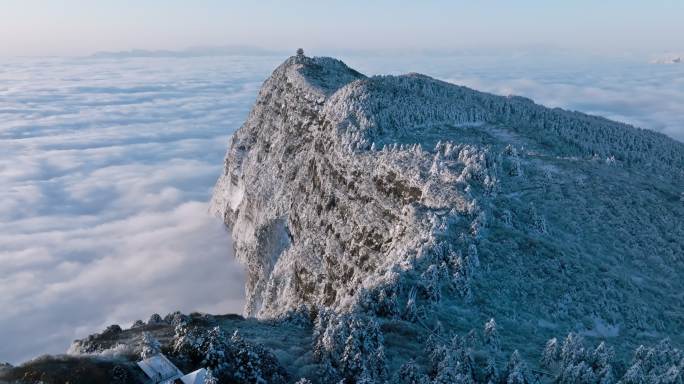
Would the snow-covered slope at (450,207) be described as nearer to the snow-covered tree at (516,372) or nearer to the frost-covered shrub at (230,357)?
the snow-covered tree at (516,372)

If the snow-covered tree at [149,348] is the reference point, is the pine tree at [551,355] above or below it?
below

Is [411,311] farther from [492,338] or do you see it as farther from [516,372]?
[516,372]

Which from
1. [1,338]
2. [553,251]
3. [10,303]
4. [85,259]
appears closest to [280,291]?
[553,251]

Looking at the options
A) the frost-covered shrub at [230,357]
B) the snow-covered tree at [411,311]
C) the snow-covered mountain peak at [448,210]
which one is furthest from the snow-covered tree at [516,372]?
the frost-covered shrub at [230,357]

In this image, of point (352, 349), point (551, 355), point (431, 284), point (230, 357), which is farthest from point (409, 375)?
point (431, 284)

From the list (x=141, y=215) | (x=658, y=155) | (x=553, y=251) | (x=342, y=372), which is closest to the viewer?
(x=342, y=372)

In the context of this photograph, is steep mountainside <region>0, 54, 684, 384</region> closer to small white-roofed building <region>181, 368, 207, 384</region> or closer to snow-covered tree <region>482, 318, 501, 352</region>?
snow-covered tree <region>482, 318, 501, 352</region>

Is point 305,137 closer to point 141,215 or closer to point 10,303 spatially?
point 10,303

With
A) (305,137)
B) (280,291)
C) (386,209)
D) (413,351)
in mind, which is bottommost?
(280,291)

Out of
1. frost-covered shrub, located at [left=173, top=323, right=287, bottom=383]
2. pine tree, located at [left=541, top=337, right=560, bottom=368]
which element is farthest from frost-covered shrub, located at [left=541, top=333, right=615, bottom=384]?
frost-covered shrub, located at [left=173, top=323, right=287, bottom=383]

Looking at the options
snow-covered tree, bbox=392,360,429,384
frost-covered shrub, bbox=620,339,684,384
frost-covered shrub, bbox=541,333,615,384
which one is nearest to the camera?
snow-covered tree, bbox=392,360,429,384

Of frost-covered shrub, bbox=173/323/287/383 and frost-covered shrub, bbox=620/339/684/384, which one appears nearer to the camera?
frost-covered shrub, bbox=173/323/287/383
